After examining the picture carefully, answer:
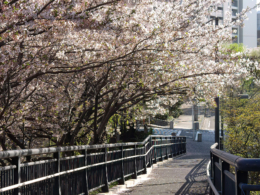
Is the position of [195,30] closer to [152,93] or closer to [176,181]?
[152,93]

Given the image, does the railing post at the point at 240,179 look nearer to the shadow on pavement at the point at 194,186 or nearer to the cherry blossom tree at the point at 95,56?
the cherry blossom tree at the point at 95,56

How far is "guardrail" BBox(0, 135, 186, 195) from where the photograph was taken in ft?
14.8

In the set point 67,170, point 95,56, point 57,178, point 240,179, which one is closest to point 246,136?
point 95,56

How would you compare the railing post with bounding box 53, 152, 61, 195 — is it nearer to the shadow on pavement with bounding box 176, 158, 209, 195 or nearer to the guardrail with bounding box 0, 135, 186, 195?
the guardrail with bounding box 0, 135, 186, 195

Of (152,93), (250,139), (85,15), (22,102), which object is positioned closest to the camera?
(85,15)

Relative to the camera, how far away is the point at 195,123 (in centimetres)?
4716

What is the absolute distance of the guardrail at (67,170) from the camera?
4.51 metres

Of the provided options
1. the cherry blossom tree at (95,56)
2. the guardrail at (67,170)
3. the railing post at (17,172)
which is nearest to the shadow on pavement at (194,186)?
the guardrail at (67,170)

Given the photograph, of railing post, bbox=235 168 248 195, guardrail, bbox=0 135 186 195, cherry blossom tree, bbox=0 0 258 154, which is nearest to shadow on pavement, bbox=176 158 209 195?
guardrail, bbox=0 135 186 195

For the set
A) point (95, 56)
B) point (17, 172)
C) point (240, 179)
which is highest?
point (95, 56)

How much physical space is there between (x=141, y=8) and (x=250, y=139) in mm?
10599

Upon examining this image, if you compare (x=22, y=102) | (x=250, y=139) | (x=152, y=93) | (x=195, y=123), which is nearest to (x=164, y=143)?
(x=250, y=139)

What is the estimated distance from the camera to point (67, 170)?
6453 millimetres

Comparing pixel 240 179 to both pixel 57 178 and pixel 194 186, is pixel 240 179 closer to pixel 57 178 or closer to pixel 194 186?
pixel 57 178
